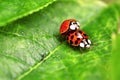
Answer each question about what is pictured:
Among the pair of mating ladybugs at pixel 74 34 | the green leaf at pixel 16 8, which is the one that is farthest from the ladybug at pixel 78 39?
the green leaf at pixel 16 8

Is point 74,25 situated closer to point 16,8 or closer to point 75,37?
point 75,37

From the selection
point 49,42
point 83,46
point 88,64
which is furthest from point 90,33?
point 88,64

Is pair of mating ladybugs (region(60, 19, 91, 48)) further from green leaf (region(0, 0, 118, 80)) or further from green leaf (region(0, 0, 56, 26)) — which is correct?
green leaf (region(0, 0, 56, 26))

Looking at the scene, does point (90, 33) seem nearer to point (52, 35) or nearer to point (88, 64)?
point (52, 35)

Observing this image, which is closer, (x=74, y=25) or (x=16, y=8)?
(x=16, y=8)

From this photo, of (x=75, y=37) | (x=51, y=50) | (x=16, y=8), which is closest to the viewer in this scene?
(x=16, y=8)

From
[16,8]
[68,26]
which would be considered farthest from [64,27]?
[16,8]

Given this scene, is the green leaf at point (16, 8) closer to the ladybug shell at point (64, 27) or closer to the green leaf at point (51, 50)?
the green leaf at point (51, 50)
